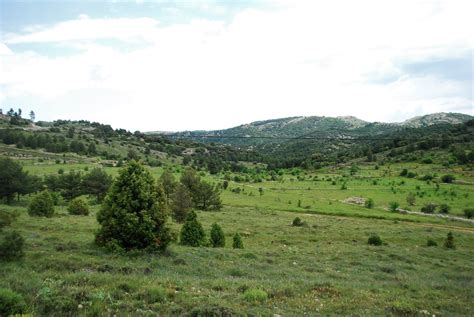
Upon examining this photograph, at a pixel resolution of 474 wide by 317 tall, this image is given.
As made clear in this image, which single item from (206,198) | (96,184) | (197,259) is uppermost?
(96,184)

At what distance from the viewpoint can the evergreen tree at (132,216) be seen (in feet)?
65.2

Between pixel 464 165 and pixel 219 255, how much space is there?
133m

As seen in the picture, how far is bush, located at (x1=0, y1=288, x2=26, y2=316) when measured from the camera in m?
8.02

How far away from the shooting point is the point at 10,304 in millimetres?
8156

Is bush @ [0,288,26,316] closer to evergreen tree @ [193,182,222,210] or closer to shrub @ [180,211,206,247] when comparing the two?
shrub @ [180,211,206,247]

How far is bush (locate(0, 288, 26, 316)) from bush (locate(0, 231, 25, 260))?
8570 mm

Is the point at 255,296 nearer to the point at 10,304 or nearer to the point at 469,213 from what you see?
the point at 10,304

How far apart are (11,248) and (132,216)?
615 cm

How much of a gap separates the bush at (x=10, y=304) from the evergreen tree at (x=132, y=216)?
11.2 metres

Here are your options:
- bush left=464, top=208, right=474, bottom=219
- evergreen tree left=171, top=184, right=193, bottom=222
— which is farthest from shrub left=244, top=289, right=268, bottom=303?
bush left=464, top=208, right=474, bottom=219

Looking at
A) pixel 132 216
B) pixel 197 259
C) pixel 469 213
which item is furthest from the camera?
pixel 469 213

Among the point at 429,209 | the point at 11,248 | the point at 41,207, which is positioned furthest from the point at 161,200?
the point at 429,209

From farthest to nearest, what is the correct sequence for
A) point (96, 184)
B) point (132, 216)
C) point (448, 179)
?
point (448, 179), point (96, 184), point (132, 216)

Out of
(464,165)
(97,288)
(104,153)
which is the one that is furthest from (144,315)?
(104,153)
